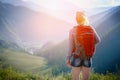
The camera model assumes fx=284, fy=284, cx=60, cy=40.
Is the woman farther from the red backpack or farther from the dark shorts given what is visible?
the red backpack

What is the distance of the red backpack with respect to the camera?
19.9 ft

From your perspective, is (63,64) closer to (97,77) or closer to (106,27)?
(106,27)

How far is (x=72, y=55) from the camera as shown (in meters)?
6.16

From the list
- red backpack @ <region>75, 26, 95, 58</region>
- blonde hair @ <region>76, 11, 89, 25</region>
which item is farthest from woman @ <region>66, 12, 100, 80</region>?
red backpack @ <region>75, 26, 95, 58</region>

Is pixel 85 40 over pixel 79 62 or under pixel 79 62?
over

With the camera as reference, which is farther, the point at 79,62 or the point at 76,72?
the point at 76,72

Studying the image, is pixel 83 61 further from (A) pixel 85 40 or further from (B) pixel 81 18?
(B) pixel 81 18

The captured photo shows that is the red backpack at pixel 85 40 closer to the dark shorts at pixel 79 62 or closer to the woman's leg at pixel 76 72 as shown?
the dark shorts at pixel 79 62

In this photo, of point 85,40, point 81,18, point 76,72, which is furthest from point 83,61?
point 81,18

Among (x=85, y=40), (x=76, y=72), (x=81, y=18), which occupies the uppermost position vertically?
(x=81, y=18)

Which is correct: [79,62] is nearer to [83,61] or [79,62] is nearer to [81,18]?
[83,61]

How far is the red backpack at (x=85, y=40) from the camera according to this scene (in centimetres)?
608

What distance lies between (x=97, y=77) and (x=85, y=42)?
334 centimetres

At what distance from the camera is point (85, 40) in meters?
6.11
